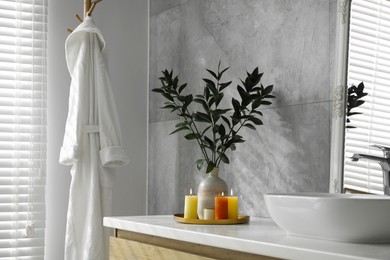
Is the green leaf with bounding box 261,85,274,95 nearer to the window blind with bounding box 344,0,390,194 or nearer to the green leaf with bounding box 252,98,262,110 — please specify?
the green leaf with bounding box 252,98,262,110

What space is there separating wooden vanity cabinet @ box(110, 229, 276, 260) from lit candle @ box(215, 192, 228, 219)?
230mm

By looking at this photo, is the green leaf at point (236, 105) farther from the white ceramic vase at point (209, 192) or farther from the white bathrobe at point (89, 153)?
the white bathrobe at point (89, 153)

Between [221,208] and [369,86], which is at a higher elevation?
[369,86]

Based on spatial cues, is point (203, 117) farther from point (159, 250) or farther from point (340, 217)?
point (340, 217)

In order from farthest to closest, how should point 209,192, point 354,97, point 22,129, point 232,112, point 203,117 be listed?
point 22,129
point 232,112
point 203,117
point 209,192
point 354,97

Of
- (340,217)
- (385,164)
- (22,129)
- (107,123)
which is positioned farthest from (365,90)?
(22,129)

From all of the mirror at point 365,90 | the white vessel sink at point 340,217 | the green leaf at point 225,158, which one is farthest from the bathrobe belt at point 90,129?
the white vessel sink at point 340,217

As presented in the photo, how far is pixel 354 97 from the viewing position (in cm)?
215

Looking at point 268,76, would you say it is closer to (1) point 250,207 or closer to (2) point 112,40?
(1) point 250,207

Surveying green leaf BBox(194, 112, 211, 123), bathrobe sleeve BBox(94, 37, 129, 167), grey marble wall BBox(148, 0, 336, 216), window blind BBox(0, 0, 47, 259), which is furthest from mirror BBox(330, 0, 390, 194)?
window blind BBox(0, 0, 47, 259)

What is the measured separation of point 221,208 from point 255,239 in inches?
21.5

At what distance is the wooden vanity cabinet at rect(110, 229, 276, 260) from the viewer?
1909 mm

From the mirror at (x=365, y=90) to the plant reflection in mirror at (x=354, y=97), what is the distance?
0.01 m

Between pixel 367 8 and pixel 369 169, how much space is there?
21.2 inches
